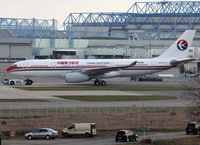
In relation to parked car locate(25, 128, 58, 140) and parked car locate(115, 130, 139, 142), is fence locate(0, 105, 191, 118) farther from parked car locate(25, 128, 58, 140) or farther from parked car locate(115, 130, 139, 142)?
parked car locate(115, 130, 139, 142)

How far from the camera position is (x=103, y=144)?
132ft

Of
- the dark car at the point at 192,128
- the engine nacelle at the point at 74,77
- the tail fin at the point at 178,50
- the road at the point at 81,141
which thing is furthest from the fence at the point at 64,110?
the tail fin at the point at 178,50

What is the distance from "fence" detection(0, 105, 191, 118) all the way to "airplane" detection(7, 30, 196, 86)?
32.3 meters

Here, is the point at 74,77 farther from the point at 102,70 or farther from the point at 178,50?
the point at 178,50

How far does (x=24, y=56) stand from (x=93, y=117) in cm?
11261

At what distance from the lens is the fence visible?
5503cm

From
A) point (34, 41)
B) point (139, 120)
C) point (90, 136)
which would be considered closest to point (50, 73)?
point (139, 120)

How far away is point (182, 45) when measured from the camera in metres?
102

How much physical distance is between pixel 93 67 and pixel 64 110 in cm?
3948

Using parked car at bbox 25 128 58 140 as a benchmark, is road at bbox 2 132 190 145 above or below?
below

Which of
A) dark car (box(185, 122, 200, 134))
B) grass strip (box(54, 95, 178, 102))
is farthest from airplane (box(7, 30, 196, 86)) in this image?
dark car (box(185, 122, 200, 134))

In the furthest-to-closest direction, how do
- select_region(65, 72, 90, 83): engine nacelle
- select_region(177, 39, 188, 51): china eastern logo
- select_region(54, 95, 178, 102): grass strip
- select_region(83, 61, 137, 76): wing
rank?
select_region(177, 39, 188, 51): china eastern logo → select_region(83, 61, 137, 76): wing → select_region(65, 72, 90, 83): engine nacelle → select_region(54, 95, 178, 102): grass strip

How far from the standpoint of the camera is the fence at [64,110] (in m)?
55.0

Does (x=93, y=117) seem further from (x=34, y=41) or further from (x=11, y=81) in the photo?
(x=34, y=41)
